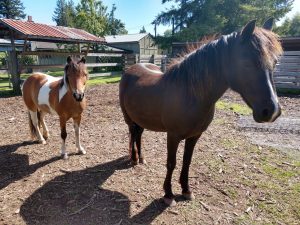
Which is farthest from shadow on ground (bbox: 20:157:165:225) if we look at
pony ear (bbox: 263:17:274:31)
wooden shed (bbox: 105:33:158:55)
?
wooden shed (bbox: 105:33:158:55)

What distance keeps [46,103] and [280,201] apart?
13.2ft

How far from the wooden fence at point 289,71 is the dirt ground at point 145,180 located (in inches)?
254

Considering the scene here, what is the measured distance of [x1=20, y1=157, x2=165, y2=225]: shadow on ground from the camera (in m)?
2.96

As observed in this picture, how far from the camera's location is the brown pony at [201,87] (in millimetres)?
2143

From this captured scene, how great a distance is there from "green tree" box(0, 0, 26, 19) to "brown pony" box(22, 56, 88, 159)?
210 ft

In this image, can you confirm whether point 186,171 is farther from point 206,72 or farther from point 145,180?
point 206,72

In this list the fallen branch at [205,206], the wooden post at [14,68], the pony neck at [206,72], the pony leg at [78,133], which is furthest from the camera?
the wooden post at [14,68]

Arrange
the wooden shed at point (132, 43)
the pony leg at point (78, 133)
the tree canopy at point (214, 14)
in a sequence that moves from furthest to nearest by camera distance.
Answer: the wooden shed at point (132, 43) < the tree canopy at point (214, 14) < the pony leg at point (78, 133)

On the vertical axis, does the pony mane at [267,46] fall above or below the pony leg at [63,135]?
above

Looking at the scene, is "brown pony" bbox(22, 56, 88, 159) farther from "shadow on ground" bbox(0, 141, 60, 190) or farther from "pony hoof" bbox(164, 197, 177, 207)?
"pony hoof" bbox(164, 197, 177, 207)

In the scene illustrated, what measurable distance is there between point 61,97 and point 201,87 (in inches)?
102

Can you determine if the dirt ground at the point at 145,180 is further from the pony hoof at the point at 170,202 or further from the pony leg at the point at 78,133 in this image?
the pony leg at the point at 78,133

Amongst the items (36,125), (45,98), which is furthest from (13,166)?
(45,98)

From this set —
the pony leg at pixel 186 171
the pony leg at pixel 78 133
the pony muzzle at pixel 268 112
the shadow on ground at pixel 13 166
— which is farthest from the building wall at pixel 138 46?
the pony muzzle at pixel 268 112
